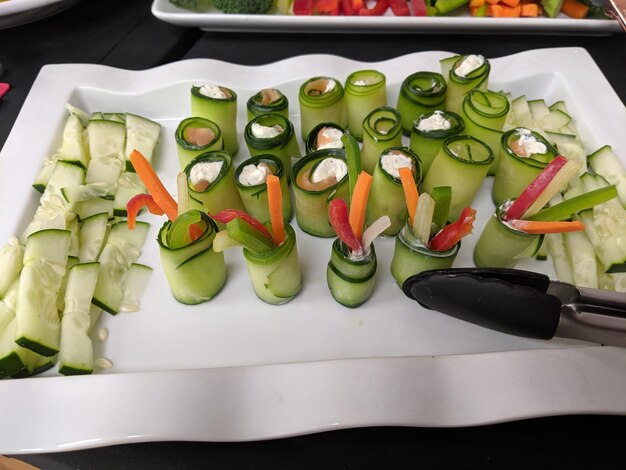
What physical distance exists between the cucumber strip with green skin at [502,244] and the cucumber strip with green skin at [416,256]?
0.52 feet

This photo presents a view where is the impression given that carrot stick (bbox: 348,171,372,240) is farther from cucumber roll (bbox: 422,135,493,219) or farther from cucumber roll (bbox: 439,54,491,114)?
cucumber roll (bbox: 439,54,491,114)

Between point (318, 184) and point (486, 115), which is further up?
point (486, 115)

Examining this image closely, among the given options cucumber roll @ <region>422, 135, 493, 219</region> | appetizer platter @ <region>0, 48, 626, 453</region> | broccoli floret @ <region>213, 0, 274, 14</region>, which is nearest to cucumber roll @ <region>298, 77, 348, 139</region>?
appetizer platter @ <region>0, 48, 626, 453</region>

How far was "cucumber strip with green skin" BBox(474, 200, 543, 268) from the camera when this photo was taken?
1.56 meters

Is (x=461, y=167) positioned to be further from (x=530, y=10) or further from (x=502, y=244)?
(x=530, y=10)

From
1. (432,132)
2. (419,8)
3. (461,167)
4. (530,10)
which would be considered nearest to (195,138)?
(432,132)

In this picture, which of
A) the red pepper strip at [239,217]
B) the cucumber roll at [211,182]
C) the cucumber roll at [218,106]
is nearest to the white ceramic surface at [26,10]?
the cucumber roll at [218,106]

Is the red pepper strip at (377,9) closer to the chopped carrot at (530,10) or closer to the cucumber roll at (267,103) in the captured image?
the chopped carrot at (530,10)

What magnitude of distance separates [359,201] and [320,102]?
2.75ft

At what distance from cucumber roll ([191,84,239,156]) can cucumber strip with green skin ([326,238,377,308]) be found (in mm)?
866

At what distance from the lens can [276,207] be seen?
4.64ft

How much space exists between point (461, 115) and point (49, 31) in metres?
2.72

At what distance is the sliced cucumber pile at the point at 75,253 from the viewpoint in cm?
146

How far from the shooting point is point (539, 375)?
4.33 ft
